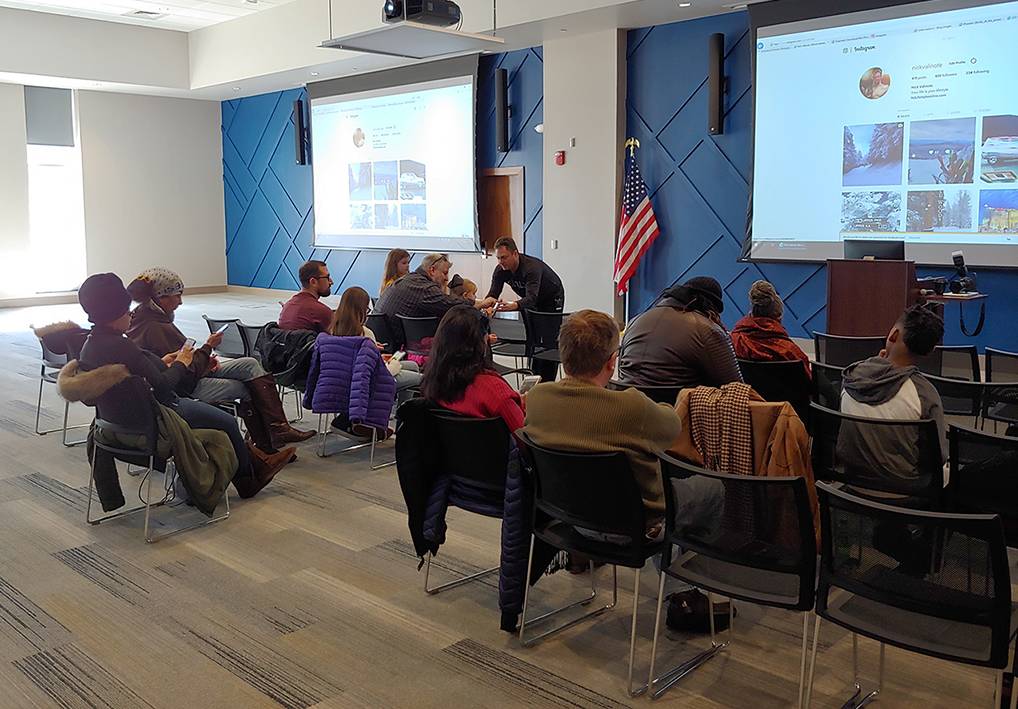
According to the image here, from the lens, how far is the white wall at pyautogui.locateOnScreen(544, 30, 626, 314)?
10.3 m

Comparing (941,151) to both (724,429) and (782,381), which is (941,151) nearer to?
(782,381)

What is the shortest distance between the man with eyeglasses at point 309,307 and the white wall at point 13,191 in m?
11.1

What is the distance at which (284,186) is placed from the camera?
623 inches

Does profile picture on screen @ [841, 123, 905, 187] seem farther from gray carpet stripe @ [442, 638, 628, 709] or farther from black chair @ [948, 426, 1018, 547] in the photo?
gray carpet stripe @ [442, 638, 628, 709]

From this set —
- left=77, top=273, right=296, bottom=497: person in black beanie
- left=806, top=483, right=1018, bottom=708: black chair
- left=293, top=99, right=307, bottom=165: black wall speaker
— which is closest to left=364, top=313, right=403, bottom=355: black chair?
left=77, top=273, right=296, bottom=497: person in black beanie

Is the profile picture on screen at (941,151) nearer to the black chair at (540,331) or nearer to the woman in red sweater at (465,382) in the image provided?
the black chair at (540,331)

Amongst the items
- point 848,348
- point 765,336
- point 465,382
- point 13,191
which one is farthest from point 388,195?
point 465,382

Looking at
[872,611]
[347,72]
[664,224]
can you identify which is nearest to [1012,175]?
[664,224]

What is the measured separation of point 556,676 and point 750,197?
7.11m

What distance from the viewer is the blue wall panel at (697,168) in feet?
30.5

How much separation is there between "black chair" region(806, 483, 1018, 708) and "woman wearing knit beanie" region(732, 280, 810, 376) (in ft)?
7.59

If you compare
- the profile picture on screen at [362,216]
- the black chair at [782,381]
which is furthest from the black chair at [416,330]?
the profile picture on screen at [362,216]

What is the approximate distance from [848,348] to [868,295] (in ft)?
6.61

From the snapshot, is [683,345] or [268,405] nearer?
[683,345]
